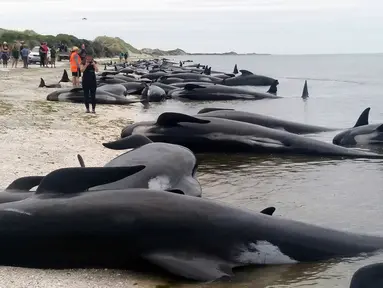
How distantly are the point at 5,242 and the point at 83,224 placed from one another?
2.40 feet

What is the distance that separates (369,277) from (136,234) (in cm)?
224

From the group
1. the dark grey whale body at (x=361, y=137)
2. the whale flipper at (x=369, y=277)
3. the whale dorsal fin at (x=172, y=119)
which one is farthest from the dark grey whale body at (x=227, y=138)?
the whale flipper at (x=369, y=277)

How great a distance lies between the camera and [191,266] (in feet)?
17.0

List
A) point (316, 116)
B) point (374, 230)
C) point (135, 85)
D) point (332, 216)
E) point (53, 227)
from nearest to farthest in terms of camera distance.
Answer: point (53, 227) < point (374, 230) < point (332, 216) < point (316, 116) < point (135, 85)

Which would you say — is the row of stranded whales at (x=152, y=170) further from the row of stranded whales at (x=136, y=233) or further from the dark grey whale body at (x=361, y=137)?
the dark grey whale body at (x=361, y=137)

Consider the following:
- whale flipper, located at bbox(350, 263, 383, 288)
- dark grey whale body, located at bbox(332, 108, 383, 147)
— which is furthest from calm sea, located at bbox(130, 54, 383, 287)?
dark grey whale body, located at bbox(332, 108, 383, 147)

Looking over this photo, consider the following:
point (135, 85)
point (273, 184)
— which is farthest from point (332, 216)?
point (135, 85)

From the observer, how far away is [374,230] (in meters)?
6.93

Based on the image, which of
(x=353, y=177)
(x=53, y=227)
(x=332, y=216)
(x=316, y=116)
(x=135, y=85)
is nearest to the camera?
(x=53, y=227)

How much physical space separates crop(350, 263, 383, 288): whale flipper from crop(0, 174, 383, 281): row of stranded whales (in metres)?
1.67

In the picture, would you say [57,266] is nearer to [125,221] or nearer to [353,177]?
[125,221]

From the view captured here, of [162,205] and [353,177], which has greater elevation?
[162,205]

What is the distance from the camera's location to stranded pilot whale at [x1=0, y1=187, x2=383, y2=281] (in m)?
5.23

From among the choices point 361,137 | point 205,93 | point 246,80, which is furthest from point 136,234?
point 246,80
